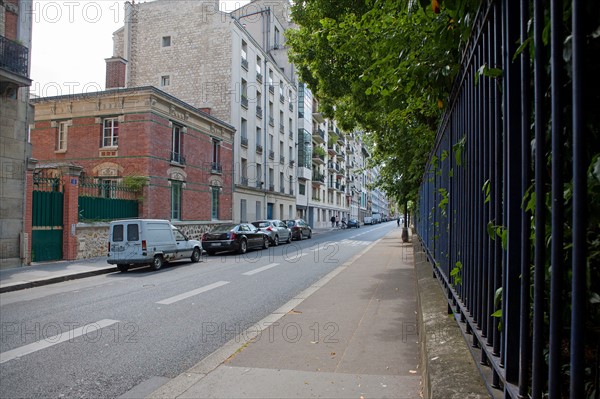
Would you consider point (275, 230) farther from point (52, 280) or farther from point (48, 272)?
point (52, 280)

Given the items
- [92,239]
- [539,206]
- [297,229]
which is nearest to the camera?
[539,206]

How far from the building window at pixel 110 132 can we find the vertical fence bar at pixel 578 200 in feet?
77.9

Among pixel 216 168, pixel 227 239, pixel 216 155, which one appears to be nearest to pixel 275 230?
pixel 216 168

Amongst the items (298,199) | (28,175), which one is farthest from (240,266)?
(298,199)

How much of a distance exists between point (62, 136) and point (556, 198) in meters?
26.9

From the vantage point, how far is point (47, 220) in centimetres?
1586

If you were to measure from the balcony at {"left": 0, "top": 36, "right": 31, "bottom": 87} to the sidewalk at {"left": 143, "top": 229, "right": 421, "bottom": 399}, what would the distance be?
41.4ft

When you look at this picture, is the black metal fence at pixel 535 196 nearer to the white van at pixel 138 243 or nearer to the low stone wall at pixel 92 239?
the white van at pixel 138 243

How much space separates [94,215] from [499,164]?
62.2 feet

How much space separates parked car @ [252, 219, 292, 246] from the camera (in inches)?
1007

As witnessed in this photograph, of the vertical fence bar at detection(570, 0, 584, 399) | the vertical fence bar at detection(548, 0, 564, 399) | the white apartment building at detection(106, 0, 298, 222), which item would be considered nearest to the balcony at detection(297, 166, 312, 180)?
the white apartment building at detection(106, 0, 298, 222)

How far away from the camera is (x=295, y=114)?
47469 mm

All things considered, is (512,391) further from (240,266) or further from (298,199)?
(298,199)

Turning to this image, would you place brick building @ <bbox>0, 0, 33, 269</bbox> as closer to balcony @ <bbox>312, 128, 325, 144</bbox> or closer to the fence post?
the fence post
